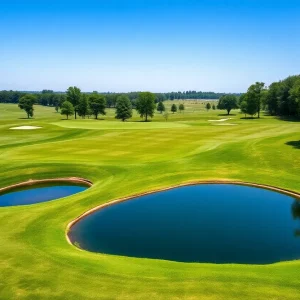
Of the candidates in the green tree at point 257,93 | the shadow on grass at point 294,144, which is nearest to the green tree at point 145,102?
the green tree at point 257,93

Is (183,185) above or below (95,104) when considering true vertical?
below

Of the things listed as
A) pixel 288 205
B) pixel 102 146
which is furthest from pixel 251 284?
pixel 102 146

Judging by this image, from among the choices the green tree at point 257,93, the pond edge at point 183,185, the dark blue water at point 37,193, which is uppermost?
the green tree at point 257,93

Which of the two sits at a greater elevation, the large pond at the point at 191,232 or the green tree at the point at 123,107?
the green tree at the point at 123,107

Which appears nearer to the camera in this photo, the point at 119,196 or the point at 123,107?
the point at 119,196

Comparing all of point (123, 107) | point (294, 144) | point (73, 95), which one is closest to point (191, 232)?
point (294, 144)

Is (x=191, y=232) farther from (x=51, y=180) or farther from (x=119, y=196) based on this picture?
(x=51, y=180)

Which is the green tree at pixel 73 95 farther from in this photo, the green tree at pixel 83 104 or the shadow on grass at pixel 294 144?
the shadow on grass at pixel 294 144
